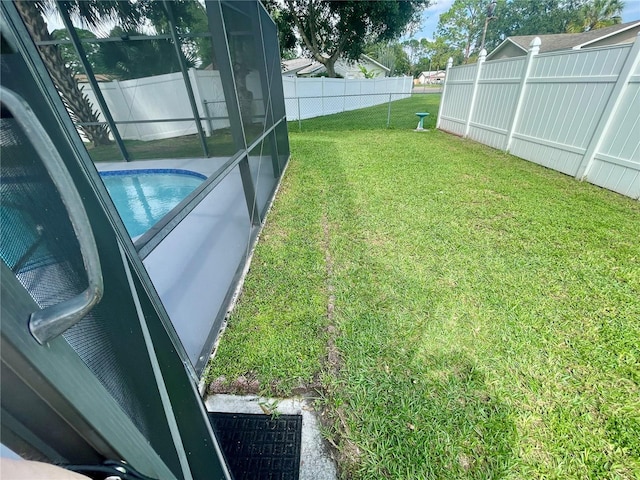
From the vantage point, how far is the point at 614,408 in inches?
57.4

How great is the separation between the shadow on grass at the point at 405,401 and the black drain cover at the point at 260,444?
232 millimetres

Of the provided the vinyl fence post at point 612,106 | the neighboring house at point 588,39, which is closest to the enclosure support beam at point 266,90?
the vinyl fence post at point 612,106

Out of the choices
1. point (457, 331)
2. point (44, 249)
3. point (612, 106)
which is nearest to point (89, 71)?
point (44, 249)

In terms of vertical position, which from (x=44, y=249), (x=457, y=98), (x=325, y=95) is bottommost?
(x=325, y=95)

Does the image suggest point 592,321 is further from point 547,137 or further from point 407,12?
point 407,12

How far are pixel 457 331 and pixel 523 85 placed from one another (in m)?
5.50

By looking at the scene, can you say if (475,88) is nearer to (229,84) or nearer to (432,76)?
(229,84)

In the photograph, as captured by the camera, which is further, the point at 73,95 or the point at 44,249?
the point at 73,95

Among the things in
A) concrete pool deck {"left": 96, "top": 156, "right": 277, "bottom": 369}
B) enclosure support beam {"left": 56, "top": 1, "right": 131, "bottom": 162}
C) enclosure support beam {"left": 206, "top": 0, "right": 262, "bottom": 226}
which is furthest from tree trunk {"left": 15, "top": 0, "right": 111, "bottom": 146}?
enclosure support beam {"left": 206, "top": 0, "right": 262, "bottom": 226}

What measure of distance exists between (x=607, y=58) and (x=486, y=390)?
4.81 meters

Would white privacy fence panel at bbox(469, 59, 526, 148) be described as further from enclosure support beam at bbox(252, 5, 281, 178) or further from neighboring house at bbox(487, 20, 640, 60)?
neighboring house at bbox(487, 20, 640, 60)

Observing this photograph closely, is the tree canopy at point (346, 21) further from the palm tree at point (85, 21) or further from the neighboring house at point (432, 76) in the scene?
the neighboring house at point (432, 76)

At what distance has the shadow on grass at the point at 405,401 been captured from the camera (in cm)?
129

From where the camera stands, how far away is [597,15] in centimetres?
3028
